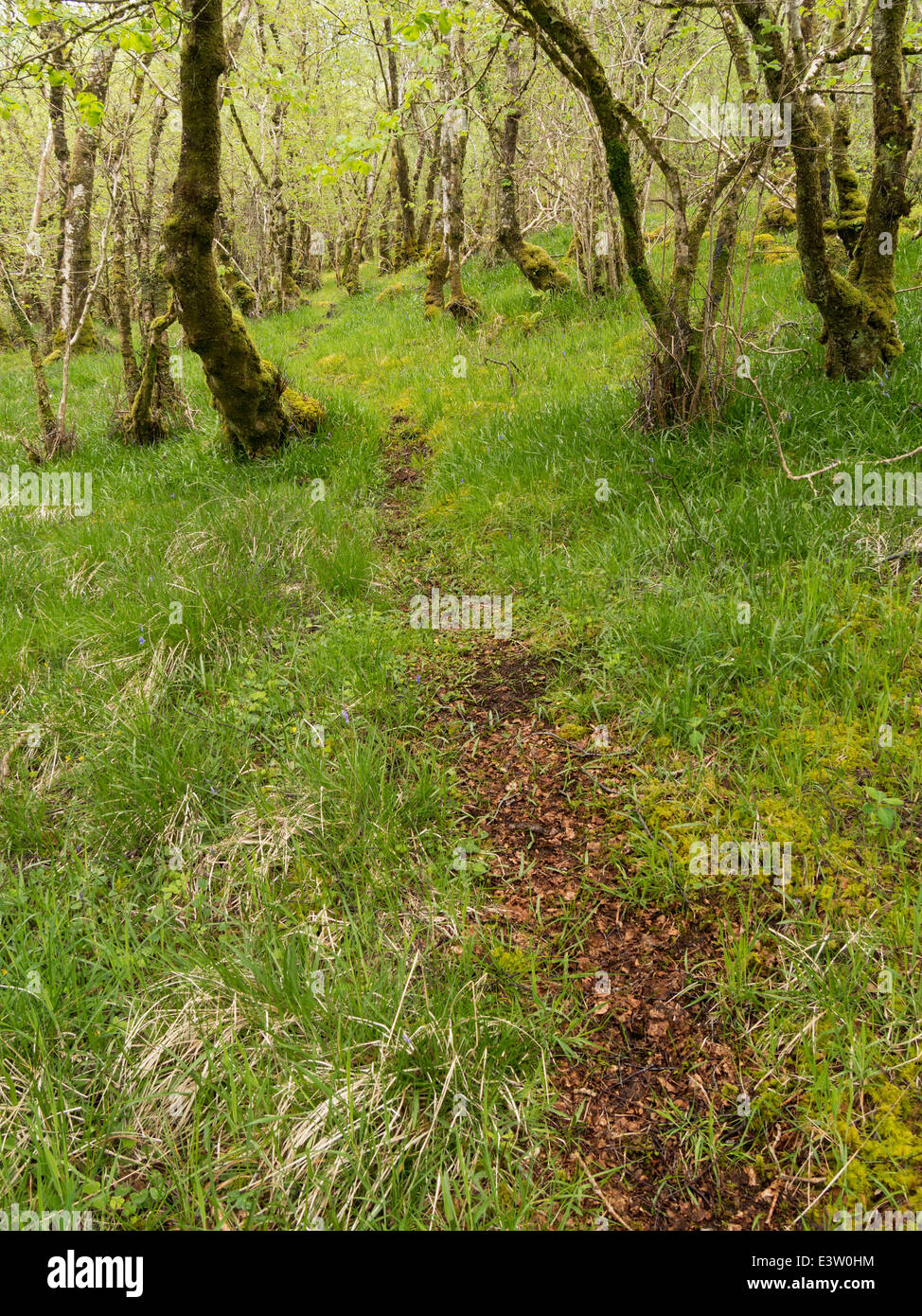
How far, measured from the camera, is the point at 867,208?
506 cm

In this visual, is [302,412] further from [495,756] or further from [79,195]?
[495,756]

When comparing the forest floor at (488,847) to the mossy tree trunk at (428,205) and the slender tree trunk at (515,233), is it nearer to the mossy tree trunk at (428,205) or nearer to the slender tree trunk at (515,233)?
the slender tree trunk at (515,233)

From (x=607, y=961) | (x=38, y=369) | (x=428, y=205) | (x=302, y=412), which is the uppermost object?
(x=428, y=205)

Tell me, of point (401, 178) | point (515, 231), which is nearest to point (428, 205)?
point (401, 178)

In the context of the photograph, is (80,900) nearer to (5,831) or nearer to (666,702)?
(5,831)

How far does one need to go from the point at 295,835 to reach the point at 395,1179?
1433 millimetres

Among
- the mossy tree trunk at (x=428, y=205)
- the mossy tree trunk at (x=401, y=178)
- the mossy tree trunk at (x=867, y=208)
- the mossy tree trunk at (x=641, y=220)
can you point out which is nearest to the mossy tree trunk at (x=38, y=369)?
the mossy tree trunk at (x=641, y=220)

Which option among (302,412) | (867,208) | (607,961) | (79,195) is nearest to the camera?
(607,961)

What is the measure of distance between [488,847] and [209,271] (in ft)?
19.4

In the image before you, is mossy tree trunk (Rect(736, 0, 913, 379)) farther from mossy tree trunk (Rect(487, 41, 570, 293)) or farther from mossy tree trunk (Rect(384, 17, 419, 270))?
mossy tree trunk (Rect(384, 17, 419, 270))

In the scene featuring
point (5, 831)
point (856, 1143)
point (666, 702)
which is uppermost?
point (666, 702)

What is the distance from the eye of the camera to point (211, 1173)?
188 centimetres

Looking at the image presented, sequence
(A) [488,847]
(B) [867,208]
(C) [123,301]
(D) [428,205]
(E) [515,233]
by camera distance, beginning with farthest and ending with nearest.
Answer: (D) [428,205] → (E) [515,233] → (C) [123,301] → (B) [867,208] → (A) [488,847]
